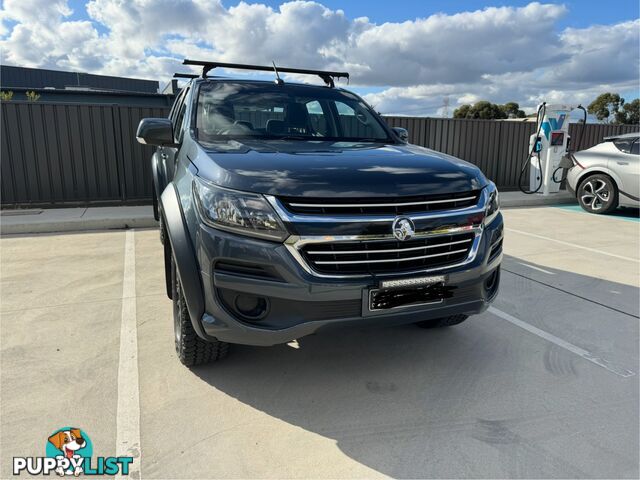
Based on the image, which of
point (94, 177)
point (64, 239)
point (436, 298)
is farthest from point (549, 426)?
point (94, 177)

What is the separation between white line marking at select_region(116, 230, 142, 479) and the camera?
2.15 meters

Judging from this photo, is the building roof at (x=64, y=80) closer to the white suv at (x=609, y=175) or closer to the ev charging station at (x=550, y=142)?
the ev charging station at (x=550, y=142)

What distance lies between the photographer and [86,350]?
308 cm

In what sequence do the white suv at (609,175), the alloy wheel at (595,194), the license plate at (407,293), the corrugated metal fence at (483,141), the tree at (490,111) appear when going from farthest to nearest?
1. the tree at (490,111)
2. the corrugated metal fence at (483,141)
3. the alloy wheel at (595,194)
4. the white suv at (609,175)
5. the license plate at (407,293)

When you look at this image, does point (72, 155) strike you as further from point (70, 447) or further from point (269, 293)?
point (269, 293)

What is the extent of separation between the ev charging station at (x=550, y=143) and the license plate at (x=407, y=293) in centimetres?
934

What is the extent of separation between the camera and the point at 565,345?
3.26m

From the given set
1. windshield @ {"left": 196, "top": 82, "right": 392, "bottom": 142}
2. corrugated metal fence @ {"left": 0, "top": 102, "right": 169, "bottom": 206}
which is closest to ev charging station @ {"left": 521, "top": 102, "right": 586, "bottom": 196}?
windshield @ {"left": 196, "top": 82, "right": 392, "bottom": 142}

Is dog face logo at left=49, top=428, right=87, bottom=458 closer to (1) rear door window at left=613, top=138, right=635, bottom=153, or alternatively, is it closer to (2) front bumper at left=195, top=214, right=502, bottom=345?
(2) front bumper at left=195, top=214, right=502, bottom=345

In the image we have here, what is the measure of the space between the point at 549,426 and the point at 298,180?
5.94 ft

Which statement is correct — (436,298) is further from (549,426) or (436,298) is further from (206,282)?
(206,282)

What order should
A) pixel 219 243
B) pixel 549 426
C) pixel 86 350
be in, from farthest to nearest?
1. pixel 86 350
2. pixel 549 426
3. pixel 219 243

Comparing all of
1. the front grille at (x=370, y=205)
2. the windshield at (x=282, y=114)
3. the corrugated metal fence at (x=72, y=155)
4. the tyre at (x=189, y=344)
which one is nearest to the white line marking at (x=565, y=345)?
the front grille at (x=370, y=205)

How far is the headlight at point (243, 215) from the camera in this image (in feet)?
7.00
